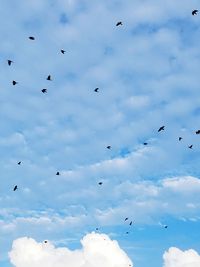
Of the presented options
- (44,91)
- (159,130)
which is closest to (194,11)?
(159,130)

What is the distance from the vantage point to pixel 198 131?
59688 mm

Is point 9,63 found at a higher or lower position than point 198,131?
higher

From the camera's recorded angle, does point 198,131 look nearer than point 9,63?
No

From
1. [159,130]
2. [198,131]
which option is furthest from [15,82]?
[198,131]

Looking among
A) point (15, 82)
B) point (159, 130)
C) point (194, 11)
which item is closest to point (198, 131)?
point (159, 130)

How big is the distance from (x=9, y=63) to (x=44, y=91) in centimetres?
561

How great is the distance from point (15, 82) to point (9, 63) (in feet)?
6.55

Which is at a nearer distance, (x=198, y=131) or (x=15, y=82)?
(x=15, y=82)

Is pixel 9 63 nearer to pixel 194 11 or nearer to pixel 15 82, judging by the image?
pixel 15 82

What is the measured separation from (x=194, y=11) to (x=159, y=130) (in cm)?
1307

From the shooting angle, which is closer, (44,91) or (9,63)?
(9,63)

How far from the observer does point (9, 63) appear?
53.5 metres

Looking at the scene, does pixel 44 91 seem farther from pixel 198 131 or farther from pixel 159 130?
pixel 198 131

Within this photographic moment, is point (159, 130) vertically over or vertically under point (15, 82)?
under
